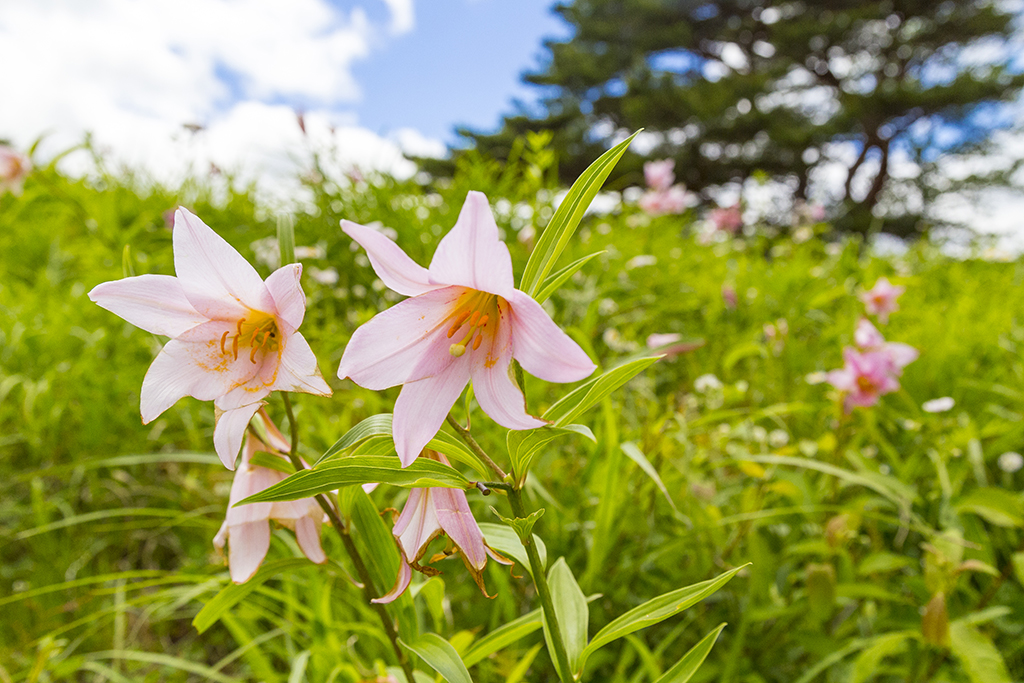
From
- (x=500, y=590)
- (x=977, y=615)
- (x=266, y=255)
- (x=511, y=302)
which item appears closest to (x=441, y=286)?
(x=511, y=302)

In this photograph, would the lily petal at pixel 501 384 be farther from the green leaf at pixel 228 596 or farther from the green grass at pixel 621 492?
the green leaf at pixel 228 596

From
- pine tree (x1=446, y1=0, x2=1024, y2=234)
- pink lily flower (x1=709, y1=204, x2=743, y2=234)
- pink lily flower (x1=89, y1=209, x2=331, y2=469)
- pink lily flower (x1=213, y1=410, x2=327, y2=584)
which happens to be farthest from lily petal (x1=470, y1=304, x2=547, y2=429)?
pine tree (x1=446, y1=0, x2=1024, y2=234)

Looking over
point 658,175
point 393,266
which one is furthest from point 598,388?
point 658,175

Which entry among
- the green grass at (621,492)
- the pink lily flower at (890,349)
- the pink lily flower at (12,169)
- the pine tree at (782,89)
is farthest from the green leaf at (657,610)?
the pine tree at (782,89)

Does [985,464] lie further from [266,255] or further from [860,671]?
[266,255]

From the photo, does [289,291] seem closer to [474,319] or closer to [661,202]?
[474,319]
